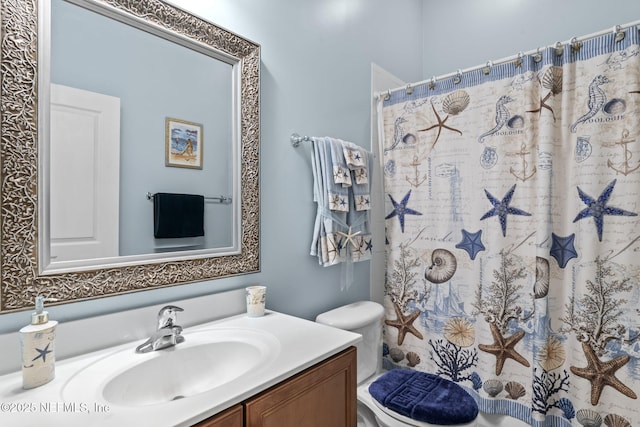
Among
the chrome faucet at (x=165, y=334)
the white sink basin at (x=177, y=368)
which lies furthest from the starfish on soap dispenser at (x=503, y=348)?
the chrome faucet at (x=165, y=334)

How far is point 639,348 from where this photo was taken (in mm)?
1277

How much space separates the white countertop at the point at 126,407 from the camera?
618 mm

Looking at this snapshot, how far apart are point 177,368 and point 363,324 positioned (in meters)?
0.85

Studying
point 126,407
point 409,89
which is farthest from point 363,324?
point 409,89

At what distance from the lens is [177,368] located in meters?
0.95

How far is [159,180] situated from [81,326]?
1.53ft

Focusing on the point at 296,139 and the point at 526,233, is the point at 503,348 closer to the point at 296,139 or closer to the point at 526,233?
the point at 526,233

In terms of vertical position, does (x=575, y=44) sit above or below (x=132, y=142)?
above

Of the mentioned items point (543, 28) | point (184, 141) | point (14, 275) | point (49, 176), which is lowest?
point (14, 275)

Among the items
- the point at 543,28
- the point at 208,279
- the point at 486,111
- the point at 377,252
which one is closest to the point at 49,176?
the point at 208,279

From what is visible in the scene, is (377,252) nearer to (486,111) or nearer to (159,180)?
(486,111)

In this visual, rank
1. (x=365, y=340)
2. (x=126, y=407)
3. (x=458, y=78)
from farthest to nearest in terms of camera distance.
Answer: (x=458, y=78), (x=365, y=340), (x=126, y=407)

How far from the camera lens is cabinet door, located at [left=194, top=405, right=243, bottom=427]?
0.66 meters

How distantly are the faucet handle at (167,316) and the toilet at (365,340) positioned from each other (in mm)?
693
